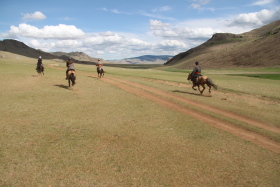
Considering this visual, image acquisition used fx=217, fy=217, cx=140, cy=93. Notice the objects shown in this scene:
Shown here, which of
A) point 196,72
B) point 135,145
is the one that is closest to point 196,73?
point 196,72

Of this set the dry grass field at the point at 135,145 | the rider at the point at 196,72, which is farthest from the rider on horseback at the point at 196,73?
the dry grass field at the point at 135,145

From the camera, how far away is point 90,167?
6344 millimetres

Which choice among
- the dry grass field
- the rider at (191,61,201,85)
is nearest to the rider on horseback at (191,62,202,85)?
the rider at (191,61,201,85)

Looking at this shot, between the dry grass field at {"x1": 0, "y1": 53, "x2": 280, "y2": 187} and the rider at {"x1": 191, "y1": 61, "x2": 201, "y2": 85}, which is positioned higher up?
the rider at {"x1": 191, "y1": 61, "x2": 201, "y2": 85}

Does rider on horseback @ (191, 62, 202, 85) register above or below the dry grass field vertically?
above

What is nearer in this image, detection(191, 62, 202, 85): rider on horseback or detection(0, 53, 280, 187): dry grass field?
detection(0, 53, 280, 187): dry grass field

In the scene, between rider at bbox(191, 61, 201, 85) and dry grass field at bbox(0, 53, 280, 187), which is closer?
dry grass field at bbox(0, 53, 280, 187)

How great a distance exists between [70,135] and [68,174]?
287 cm

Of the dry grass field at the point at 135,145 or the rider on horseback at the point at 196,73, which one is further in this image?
the rider on horseback at the point at 196,73

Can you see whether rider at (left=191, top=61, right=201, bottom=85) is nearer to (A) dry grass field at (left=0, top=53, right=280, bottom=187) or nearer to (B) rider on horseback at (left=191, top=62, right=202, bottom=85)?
(B) rider on horseback at (left=191, top=62, right=202, bottom=85)

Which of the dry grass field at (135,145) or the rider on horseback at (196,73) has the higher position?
the rider on horseback at (196,73)

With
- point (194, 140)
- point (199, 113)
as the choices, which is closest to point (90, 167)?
point (194, 140)

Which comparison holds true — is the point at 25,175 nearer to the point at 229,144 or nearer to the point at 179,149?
the point at 179,149

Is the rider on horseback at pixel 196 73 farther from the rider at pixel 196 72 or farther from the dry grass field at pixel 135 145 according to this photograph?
the dry grass field at pixel 135 145
